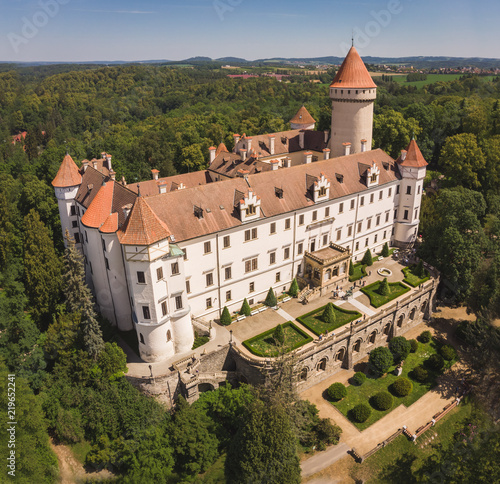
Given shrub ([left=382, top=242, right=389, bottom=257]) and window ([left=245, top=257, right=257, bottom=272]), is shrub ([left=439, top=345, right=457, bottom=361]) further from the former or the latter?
window ([left=245, top=257, right=257, bottom=272])

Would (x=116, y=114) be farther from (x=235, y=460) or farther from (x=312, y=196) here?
(x=235, y=460)

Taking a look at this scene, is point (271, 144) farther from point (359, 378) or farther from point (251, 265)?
point (359, 378)

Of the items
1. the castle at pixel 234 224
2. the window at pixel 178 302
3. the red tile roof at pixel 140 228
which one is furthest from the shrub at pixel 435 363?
the red tile roof at pixel 140 228

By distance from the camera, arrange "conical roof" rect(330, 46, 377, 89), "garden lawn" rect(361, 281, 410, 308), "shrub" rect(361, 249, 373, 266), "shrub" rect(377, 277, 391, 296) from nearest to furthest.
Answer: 1. "garden lawn" rect(361, 281, 410, 308)
2. "shrub" rect(377, 277, 391, 296)
3. "shrub" rect(361, 249, 373, 266)
4. "conical roof" rect(330, 46, 377, 89)

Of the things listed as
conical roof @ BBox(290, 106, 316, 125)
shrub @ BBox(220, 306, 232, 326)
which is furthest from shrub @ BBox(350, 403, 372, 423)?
conical roof @ BBox(290, 106, 316, 125)

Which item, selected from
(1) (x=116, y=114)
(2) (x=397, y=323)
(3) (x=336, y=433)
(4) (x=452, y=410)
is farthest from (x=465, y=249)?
(1) (x=116, y=114)

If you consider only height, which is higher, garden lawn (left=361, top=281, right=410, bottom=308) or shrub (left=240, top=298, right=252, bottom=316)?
shrub (left=240, top=298, right=252, bottom=316)

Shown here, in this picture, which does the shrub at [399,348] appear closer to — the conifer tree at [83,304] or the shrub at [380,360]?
the shrub at [380,360]

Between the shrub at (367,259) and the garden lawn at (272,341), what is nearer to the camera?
the garden lawn at (272,341)
